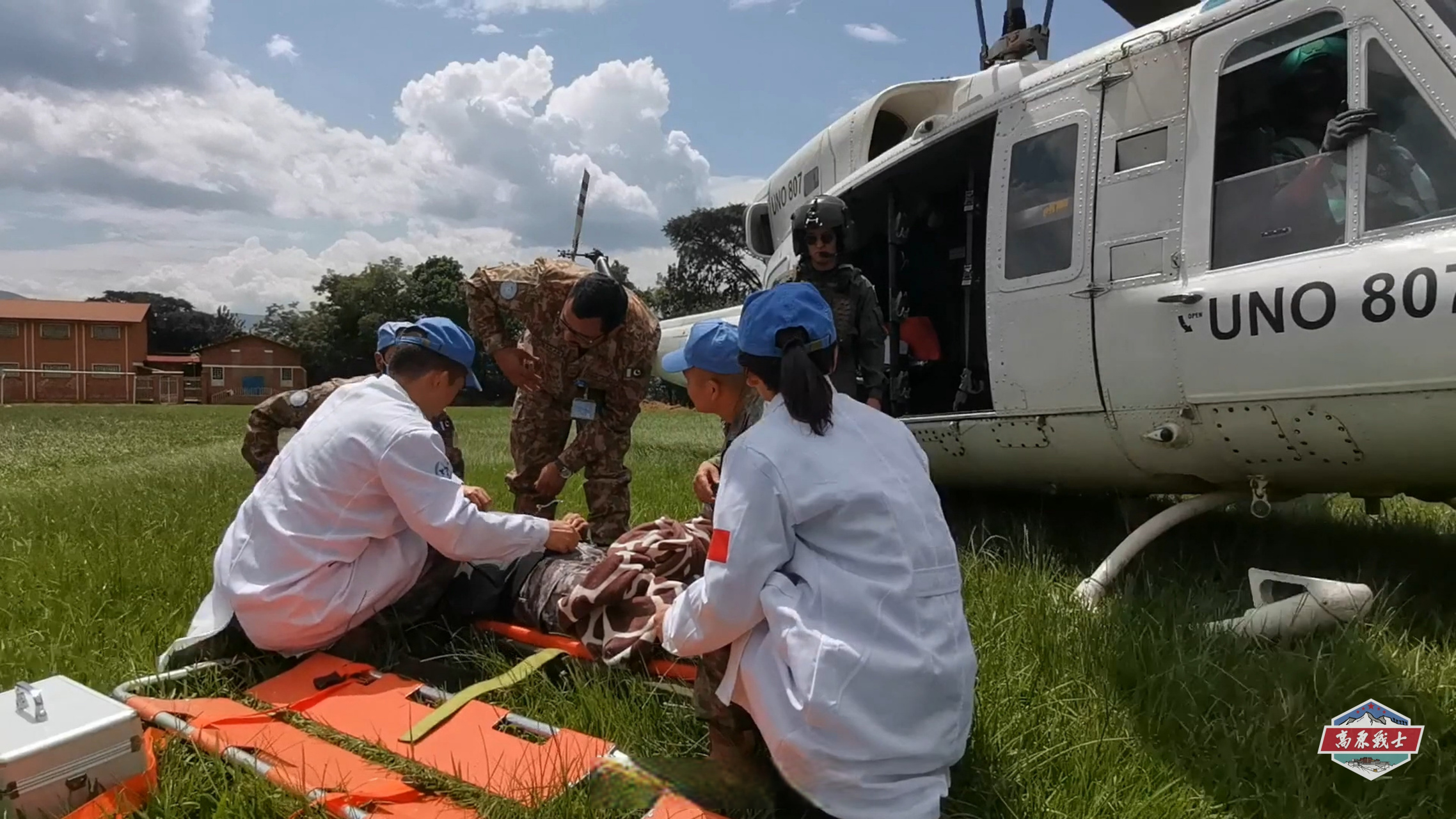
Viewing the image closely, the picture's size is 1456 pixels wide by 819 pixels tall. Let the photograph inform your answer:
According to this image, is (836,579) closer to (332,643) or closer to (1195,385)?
(332,643)

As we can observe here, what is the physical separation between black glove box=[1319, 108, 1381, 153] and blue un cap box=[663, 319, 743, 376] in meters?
2.40

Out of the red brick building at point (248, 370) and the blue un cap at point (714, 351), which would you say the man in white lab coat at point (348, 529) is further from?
the red brick building at point (248, 370)

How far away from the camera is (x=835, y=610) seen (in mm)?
2014

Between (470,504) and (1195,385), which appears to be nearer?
(470,504)

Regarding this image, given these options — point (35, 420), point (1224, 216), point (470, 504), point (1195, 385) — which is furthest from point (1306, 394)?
point (35, 420)

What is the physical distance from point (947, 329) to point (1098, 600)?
3039 millimetres

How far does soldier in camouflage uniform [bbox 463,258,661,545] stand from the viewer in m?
5.30

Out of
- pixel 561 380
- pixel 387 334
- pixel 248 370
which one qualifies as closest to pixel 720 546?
pixel 387 334

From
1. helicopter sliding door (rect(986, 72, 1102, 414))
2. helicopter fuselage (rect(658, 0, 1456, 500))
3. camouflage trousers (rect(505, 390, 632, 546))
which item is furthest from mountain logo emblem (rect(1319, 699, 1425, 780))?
camouflage trousers (rect(505, 390, 632, 546))

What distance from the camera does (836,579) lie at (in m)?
2.03

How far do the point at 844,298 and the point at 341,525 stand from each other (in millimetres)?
2926

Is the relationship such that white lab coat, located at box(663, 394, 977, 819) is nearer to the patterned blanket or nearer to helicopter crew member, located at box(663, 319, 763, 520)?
helicopter crew member, located at box(663, 319, 763, 520)

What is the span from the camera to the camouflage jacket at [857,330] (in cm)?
501

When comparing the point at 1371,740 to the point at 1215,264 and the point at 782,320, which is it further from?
the point at 782,320
